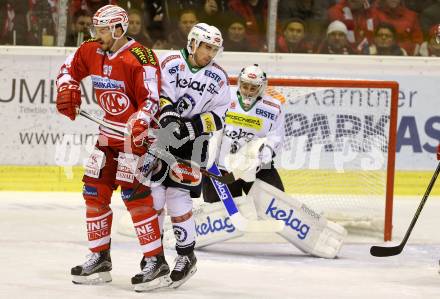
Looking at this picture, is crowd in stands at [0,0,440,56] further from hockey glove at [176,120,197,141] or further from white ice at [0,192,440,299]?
hockey glove at [176,120,197,141]

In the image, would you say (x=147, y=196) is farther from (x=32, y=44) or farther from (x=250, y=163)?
(x=32, y=44)

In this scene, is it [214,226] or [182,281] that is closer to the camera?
[182,281]

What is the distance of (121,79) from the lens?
4.57m

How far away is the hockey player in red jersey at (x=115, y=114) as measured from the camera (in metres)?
4.57

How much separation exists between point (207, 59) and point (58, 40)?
3.06m

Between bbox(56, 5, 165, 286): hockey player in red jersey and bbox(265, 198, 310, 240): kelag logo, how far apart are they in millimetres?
1322

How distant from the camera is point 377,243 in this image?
20.6 ft

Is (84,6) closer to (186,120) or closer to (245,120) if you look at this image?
(245,120)

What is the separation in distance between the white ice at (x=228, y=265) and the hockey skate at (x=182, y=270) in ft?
0.16

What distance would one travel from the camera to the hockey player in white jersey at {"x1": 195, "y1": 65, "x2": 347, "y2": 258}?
586 cm

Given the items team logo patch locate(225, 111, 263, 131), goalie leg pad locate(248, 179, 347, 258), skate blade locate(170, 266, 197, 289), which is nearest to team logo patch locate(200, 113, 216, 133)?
skate blade locate(170, 266, 197, 289)

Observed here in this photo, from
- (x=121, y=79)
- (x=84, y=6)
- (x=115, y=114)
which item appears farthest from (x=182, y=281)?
(x=84, y=6)

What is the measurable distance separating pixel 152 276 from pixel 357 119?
8.41ft

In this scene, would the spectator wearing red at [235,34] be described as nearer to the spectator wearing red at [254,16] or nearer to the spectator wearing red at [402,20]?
the spectator wearing red at [254,16]
